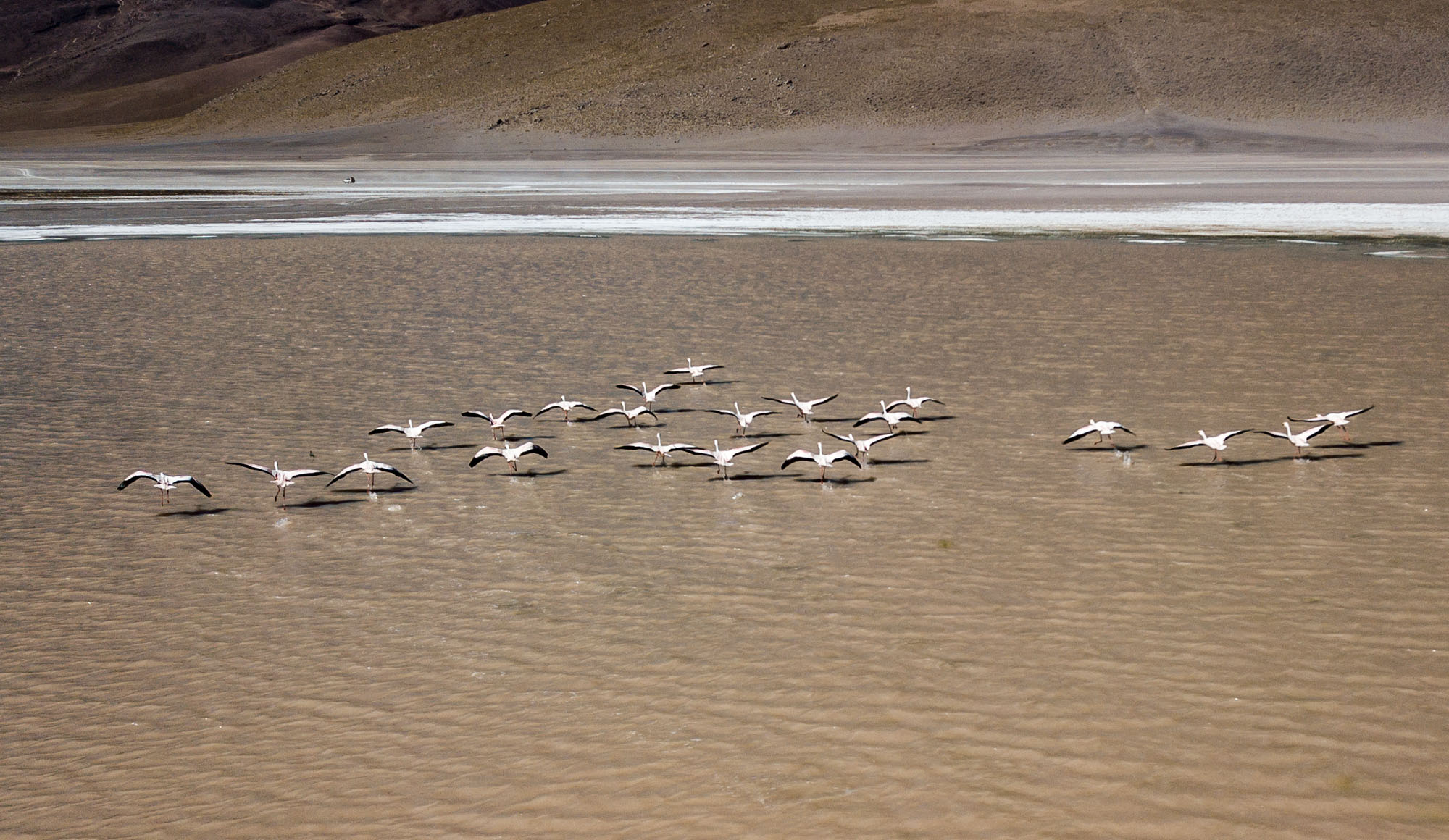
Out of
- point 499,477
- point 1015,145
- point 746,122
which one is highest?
point 746,122

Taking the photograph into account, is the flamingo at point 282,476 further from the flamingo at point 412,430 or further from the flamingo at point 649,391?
the flamingo at point 649,391

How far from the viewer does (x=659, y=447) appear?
8836 millimetres

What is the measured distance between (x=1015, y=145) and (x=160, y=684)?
6724 centimetres

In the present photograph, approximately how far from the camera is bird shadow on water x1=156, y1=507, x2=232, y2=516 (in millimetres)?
8023

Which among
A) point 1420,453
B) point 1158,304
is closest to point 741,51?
point 1158,304

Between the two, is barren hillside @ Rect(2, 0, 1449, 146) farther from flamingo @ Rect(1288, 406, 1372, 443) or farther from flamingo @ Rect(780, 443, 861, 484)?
flamingo @ Rect(780, 443, 861, 484)

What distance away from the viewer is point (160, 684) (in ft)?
18.1

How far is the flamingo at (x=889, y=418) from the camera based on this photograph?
9.43 m

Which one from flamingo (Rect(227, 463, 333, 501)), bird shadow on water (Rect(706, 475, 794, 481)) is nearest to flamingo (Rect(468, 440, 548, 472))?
flamingo (Rect(227, 463, 333, 501))

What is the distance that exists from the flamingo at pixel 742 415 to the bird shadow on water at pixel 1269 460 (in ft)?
9.03

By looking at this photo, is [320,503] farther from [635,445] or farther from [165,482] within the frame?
[635,445]

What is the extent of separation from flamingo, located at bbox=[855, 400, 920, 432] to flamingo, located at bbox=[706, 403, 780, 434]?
2.18ft

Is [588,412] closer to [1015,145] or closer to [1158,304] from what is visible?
[1158,304]

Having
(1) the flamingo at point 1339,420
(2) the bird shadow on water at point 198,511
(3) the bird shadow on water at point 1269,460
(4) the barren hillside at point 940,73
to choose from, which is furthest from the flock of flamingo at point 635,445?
(4) the barren hillside at point 940,73
